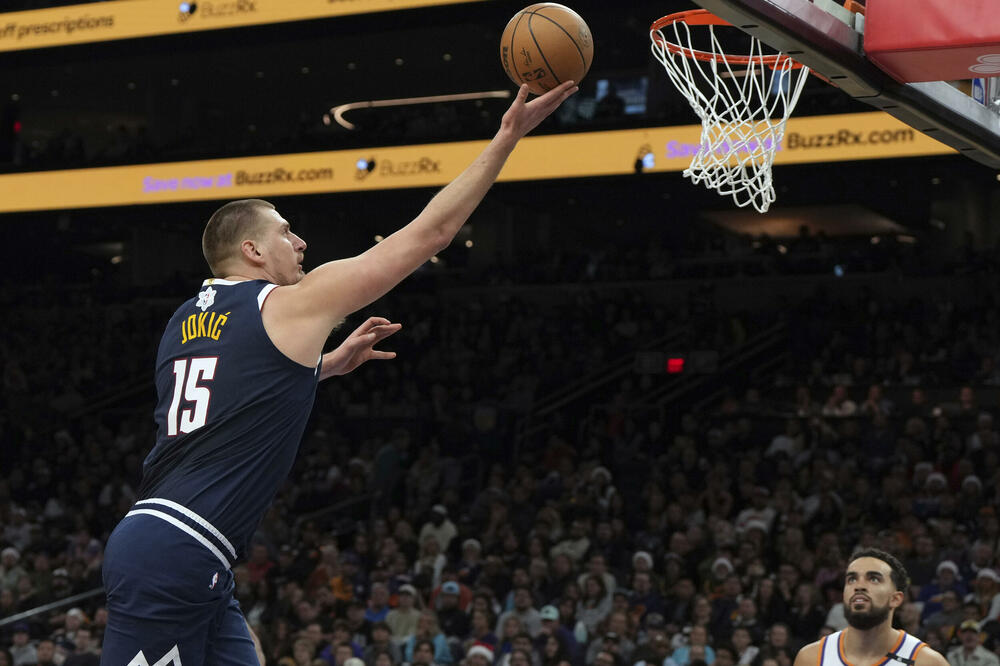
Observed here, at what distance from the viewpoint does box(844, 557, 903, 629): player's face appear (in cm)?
561

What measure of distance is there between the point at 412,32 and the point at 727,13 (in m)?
18.2

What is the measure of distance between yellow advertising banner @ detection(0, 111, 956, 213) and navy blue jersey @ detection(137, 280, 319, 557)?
10.8m

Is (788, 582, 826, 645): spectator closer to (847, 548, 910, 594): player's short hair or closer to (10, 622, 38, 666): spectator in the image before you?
(847, 548, 910, 594): player's short hair

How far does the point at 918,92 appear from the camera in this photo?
5.23 metres

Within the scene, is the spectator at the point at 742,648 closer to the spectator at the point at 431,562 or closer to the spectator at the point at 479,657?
the spectator at the point at 479,657

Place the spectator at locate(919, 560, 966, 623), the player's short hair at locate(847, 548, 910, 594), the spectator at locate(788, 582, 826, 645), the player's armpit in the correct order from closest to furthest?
the player's short hair at locate(847, 548, 910, 594) → the player's armpit → the spectator at locate(919, 560, 966, 623) → the spectator at locate(788, 582, 826, 645)

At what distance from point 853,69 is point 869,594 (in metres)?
2.20

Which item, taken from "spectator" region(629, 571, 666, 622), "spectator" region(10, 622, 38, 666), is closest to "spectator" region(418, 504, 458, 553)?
"spectator" region(629, 571, 666, 622)

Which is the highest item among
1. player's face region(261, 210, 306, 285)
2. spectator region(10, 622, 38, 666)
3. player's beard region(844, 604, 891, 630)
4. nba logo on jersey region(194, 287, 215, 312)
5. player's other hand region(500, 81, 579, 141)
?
player's other hand region(500, 81, 579, 141)

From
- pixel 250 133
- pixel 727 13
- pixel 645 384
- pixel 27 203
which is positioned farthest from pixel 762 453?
pixel 250 133

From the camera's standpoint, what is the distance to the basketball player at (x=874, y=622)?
561 centimetres

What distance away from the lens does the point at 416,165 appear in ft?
51.8

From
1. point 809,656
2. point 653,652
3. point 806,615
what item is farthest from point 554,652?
point 809,656

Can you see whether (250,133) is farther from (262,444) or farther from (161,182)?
(262,444)
